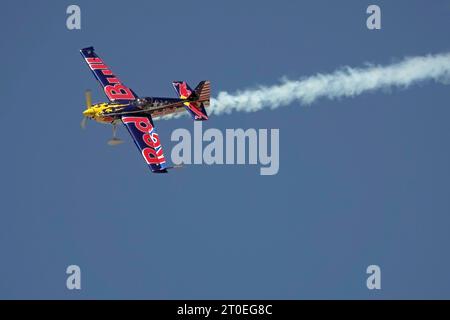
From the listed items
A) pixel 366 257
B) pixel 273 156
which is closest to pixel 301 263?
pixel 366 257

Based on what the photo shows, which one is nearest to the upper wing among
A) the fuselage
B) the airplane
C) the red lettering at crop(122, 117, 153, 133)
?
the airplane

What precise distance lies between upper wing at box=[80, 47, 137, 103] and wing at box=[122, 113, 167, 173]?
0.98 meters

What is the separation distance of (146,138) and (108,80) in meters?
3.63

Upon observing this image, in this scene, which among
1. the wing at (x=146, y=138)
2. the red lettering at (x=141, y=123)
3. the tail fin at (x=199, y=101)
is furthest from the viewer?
the tail fin at (x=199, y=101)

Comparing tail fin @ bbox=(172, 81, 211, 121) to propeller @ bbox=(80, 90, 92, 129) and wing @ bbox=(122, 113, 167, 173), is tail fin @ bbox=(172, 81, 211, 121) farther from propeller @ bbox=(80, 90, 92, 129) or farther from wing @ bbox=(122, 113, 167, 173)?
propeller @ bbox=(80, 90, 92, 129)

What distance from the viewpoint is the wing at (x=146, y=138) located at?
55.9 metres

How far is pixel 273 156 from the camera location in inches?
2424

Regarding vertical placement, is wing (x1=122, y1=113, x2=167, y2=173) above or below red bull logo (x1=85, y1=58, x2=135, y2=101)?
below

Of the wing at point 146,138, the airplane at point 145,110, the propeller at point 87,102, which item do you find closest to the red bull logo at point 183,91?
the airplane at point 145,110

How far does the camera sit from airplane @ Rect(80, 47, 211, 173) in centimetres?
5634

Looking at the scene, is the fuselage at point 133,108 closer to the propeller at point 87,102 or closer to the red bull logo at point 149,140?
the propeller at point 87,102

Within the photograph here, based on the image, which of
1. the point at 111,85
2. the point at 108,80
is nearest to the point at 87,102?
the point at 111,85
